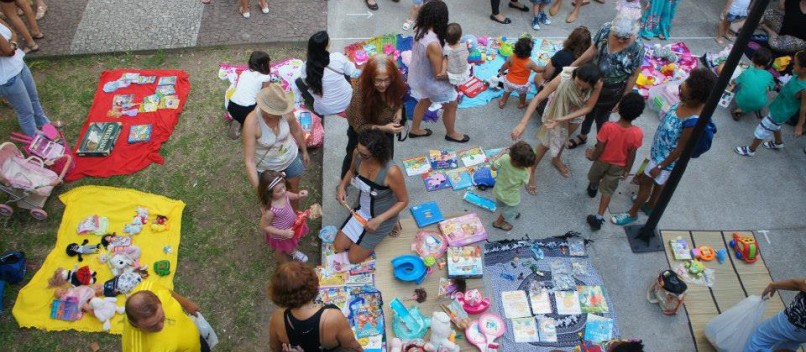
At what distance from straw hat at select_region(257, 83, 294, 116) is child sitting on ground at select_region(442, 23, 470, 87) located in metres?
1.95

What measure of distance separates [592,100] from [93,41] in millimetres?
7556

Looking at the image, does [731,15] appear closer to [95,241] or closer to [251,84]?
[251,84]

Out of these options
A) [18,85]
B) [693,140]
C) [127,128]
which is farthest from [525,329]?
[18,85]

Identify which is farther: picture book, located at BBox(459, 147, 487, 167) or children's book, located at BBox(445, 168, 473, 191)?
picture book, located at BBox(459, 147, 487, 167)

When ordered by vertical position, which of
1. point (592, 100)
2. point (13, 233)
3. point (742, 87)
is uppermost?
point (592, 100)

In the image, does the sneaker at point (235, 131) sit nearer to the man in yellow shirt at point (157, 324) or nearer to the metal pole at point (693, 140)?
the man in yellow shirt at point (157, 324)

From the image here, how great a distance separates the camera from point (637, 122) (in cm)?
730

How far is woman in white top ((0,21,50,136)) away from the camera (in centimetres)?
601

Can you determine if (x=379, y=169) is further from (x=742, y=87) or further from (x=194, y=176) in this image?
(x=742, y=87)

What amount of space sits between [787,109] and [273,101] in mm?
5941

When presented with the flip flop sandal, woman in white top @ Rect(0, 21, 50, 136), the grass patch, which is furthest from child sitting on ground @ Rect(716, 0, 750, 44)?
woman in white top @ Rect(0, 21, 50, 136)

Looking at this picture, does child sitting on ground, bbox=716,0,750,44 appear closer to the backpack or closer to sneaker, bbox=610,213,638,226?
the backpack

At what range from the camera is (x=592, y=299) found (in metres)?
5.32

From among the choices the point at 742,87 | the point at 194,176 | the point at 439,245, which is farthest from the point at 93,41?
the point at 742,87
